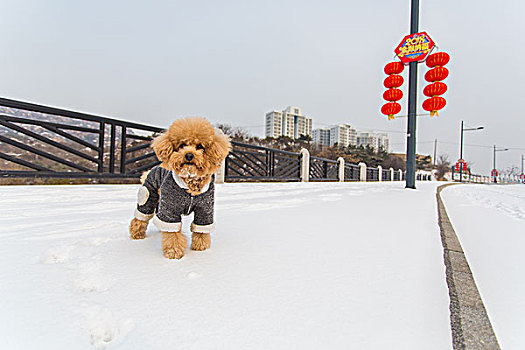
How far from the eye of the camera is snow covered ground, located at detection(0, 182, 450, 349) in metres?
0.57

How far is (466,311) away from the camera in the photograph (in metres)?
0.72

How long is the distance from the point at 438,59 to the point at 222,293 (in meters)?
7.47

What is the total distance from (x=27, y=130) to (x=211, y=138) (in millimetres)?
4561

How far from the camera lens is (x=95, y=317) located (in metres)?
0.63

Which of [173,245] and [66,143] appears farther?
[66,143]

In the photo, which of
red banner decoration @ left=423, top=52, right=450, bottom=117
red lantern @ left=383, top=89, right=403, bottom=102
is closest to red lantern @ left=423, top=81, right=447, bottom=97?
red banner decoration @ left=423, top=52, right=450, bottom=117

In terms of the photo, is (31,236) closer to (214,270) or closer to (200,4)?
(214,270)

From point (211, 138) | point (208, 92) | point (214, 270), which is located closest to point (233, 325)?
point (214, 270)

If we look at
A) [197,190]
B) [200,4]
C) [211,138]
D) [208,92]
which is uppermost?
[200,4]

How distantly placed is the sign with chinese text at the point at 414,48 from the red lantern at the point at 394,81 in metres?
0.44

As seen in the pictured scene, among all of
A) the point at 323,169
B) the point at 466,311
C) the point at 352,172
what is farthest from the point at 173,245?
the point at 352,172

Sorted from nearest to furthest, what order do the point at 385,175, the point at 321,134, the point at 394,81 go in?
1. the point at 394,81
2. the point at 385,175
3. the point at 321,134

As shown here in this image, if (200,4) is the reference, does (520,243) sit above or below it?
below

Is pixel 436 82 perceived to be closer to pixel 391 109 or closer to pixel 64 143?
pixel 391 109
